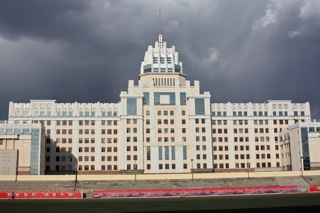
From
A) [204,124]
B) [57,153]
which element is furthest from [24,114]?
[204,124]

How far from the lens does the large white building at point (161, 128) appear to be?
433 feet

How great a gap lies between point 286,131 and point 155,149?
43.8 meters

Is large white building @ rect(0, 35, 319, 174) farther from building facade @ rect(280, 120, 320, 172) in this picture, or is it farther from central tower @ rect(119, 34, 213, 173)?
building facade @ rect(280, 120, 320, 172)

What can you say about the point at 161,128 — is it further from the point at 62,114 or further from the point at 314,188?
the point at 314,188

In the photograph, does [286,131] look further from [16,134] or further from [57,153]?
[16,134]

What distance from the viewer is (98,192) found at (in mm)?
78375

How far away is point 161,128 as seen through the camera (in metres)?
135

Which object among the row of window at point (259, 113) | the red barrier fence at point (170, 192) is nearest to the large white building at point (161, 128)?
the row of window at point (259, 113)

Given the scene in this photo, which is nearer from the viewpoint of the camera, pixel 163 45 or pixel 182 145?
pixel 182 145

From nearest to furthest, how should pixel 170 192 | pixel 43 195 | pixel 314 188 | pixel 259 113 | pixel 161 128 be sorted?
pixel 43 195
pixel 170 192
pixel 314 188
pixel 161 128
pixel 259 113

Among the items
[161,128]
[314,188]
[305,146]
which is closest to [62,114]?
[161,128]

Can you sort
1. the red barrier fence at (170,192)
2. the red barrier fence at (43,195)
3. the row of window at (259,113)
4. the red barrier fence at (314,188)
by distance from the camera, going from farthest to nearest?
the row of window at (259,113) → the red barrier fence at (314,188) → the red barrier fence at (170,192) → the red barrier fence at (43,195)

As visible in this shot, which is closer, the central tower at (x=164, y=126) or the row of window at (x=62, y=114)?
the central tower at (x=164, y=126)

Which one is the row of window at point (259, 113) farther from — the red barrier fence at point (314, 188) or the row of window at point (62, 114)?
the red barrier fence at point (314, 188)
